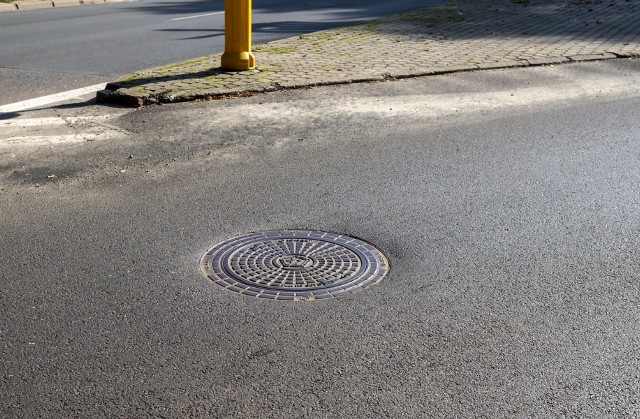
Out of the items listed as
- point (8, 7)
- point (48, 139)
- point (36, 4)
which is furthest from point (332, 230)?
point (36, 4)

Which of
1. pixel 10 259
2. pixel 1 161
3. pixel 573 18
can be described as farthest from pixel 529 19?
pixel 10 259

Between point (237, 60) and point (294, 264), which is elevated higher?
point (294, 264)

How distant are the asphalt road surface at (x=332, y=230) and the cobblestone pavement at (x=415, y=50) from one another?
677 mm

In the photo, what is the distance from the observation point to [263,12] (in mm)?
18969

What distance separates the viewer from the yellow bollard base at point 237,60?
1055 centimetres

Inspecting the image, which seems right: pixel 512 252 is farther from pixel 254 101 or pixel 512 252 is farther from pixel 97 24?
pixel 97 24

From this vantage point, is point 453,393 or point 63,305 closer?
point 453,393

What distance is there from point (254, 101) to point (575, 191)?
12.7 ft

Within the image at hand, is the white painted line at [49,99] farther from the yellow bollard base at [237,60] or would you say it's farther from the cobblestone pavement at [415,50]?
the yellow bollard base at [237,60]

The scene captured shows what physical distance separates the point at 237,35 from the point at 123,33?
18.5 ft

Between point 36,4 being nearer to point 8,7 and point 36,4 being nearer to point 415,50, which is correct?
point 8,7

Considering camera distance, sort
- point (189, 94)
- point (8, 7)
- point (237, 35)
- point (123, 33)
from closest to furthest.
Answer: point (189, 94) → point (237, 35) → point (123, 33) → point (8, 7)

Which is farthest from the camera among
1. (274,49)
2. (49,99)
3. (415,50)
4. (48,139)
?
(415,50)

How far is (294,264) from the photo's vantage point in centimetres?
522
